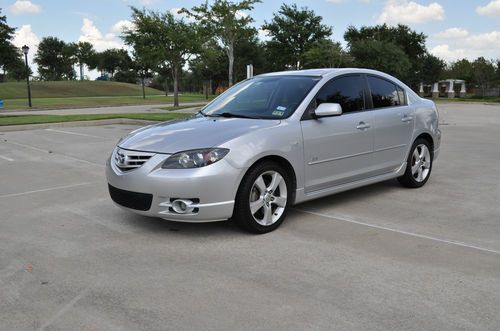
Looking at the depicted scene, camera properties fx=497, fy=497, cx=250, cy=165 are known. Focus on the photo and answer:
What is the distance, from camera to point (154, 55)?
34938 millimetres

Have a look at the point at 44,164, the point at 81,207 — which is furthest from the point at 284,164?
the point at 44,164

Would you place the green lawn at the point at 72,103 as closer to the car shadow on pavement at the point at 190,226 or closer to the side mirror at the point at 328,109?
the car shadow on pavement at the point at 190,226

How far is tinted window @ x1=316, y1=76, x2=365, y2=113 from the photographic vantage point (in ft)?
17.9

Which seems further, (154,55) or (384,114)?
(154,55)

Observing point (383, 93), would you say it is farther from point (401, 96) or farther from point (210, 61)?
point (210, 61)

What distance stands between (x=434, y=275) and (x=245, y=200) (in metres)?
1.73

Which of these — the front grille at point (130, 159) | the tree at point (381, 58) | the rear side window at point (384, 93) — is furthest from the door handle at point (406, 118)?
the tree at point (381, 58)

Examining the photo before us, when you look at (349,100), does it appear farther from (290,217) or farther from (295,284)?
(295,284)

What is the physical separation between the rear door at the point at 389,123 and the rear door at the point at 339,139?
0.16 m

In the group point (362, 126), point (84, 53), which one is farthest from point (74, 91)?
point (362, 126)

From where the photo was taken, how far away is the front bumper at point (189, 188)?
4.35m

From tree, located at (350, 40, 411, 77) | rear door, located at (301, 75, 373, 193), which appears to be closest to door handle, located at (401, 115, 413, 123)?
rear door, located at (301, 75, 373, 193)

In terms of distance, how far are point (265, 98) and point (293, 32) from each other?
59.7 m

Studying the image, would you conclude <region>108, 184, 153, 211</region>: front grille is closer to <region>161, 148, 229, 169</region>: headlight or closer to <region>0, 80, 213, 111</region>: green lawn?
<region>161, 148, 229, 169</region>: headlight
